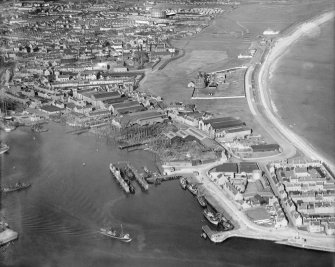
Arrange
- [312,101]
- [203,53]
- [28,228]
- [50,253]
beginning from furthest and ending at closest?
1. [203,53]
2. [312,101]
3. [28,228]
4. [50,253]

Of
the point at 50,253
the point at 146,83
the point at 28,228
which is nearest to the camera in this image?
the point at 50,253

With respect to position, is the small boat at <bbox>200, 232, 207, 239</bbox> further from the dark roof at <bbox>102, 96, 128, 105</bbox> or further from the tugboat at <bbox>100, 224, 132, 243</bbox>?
the dark roof at <bbox>102, 96, 128, 105</bbox>

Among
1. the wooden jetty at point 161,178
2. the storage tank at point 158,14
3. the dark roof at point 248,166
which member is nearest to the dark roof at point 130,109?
the wooden jetty at point 161,178

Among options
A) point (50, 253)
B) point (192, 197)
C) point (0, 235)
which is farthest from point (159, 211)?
point (0, 235)

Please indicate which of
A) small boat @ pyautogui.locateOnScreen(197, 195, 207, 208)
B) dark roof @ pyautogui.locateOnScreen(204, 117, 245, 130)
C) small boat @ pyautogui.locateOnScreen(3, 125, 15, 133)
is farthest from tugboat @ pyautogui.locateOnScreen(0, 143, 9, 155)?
small boat @ pyautogui.locateOnScreen(197, 195, 207, 208)

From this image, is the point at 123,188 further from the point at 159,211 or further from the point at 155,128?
the point at 155,128

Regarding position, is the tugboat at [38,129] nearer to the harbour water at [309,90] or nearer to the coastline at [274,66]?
the coastline at [274,66]
